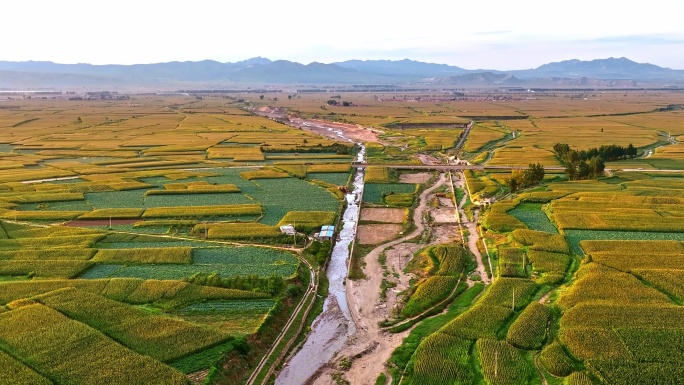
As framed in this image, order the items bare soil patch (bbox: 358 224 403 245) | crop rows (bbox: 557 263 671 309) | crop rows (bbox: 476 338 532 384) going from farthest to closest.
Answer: bare soil patch (bbox: 358 224 403 245) → crop rows (bbox: 557 263 671 309) → crop rows (bbox: 476 338 532 384)

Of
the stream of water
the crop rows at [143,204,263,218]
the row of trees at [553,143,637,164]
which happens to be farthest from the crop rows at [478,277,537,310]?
the row of trees at [553,143,637,164]

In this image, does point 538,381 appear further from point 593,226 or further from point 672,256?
point 593,226

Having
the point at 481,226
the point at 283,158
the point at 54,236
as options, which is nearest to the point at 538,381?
the point at 481,226

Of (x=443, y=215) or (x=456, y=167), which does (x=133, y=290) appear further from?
(x=456, y=167)

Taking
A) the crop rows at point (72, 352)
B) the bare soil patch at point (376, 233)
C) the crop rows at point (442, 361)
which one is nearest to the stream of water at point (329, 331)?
the bare soil patch at point (376, 233)

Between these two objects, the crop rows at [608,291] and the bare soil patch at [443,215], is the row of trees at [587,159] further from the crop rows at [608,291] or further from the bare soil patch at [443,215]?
the crop rows at [608,291]

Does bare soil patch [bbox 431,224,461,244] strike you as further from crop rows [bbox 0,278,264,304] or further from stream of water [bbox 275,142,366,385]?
crop rows [bbox 0,278,264,304]

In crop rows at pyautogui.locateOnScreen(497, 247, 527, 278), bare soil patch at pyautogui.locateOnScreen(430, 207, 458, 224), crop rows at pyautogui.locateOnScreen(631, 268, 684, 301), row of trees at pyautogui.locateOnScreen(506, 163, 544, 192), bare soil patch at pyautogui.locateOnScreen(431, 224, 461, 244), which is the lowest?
bare soil patch at pyautogui.locateOnScreen(431, 224, 461, 244)
